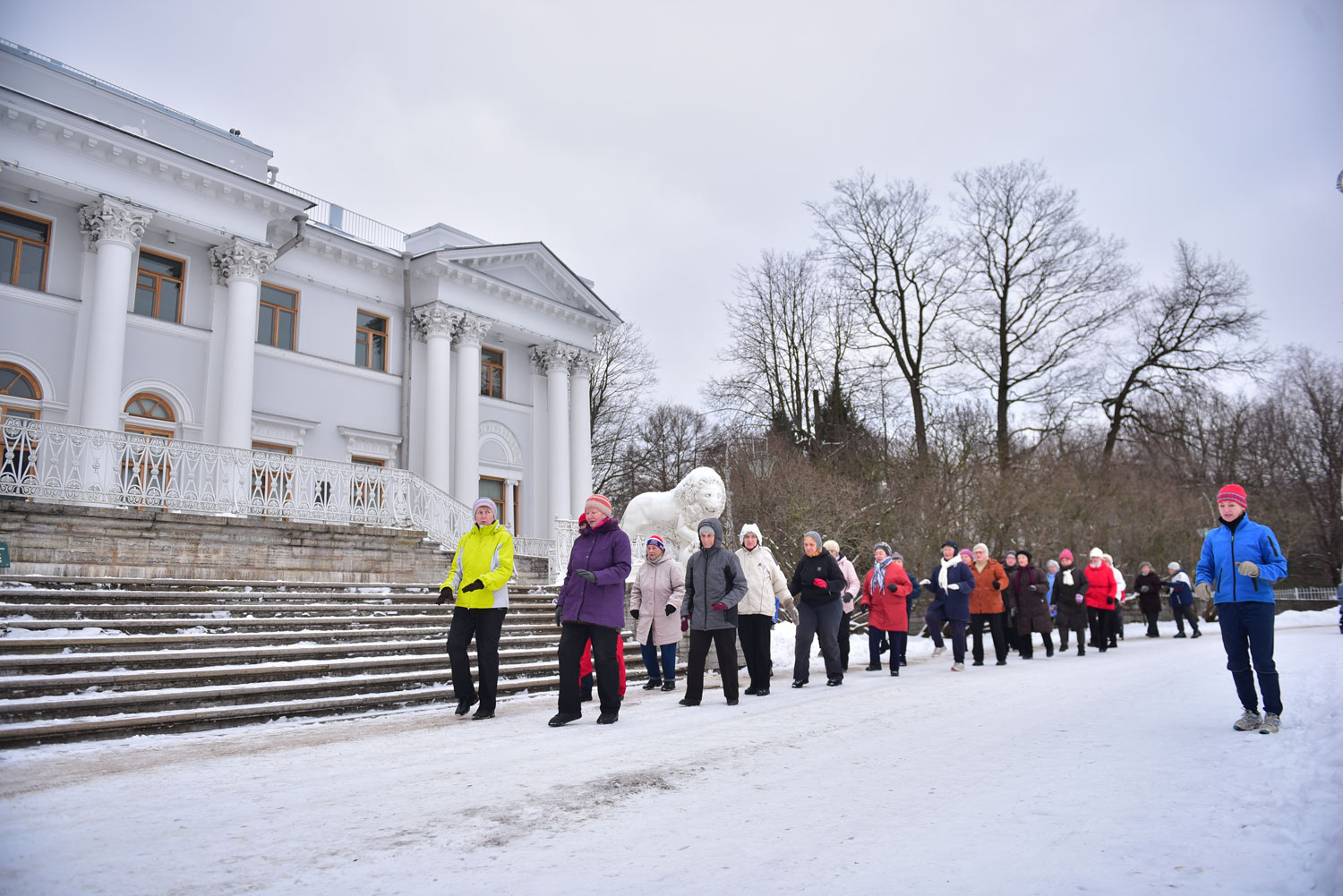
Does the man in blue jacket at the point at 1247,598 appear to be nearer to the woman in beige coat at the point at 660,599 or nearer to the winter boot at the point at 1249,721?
the winter boot at the point at 1249,721

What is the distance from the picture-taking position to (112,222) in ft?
62.1

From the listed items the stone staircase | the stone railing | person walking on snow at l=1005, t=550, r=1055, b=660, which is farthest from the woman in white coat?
the stone railing

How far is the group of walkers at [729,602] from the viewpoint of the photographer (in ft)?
→ 20.9

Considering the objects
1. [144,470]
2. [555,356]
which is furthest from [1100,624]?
[144,470]

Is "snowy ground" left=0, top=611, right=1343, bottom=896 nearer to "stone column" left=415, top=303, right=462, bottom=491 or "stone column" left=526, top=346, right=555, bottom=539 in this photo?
"stone column" left=415, top=303, right=462, bottom=491

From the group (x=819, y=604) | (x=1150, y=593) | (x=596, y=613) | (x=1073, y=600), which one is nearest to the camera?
(x=596, y=613)

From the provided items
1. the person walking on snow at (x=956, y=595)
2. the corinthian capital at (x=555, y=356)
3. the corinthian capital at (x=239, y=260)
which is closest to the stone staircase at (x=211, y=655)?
the person walking on snow at (x=956, y=595)

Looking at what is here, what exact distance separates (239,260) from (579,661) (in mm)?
17520

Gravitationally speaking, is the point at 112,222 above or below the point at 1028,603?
above

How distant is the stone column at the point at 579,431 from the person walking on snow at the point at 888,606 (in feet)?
55.0

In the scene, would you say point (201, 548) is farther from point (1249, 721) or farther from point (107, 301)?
point (1249, 721)

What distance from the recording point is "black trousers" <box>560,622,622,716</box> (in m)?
7.53

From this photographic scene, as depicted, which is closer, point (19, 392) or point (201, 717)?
point (201, 717)

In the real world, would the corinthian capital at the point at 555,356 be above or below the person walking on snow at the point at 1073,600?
above
